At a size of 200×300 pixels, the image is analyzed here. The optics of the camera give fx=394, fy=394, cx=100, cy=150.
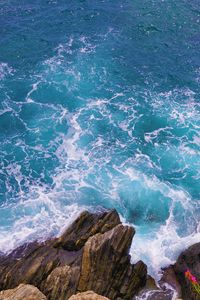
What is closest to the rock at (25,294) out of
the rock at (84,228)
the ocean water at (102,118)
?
the rock at (84,228)

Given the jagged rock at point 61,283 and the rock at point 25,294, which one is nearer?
the rock at point 25,294

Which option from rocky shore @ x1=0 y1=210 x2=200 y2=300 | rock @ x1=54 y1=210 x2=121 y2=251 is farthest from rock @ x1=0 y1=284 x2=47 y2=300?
rock @ x1=54 y1=210 x2=121 y2=251

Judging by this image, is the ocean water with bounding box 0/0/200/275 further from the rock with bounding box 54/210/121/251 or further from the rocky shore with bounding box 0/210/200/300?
the rock with bounding box 54/210/121/251

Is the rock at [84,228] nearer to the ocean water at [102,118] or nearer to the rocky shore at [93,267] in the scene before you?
the rocky shore at [93,267]

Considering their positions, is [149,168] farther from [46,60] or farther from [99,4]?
[99,4]

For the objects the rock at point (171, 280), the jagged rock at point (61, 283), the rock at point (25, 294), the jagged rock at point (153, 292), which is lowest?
the rock at point (171, 280)
